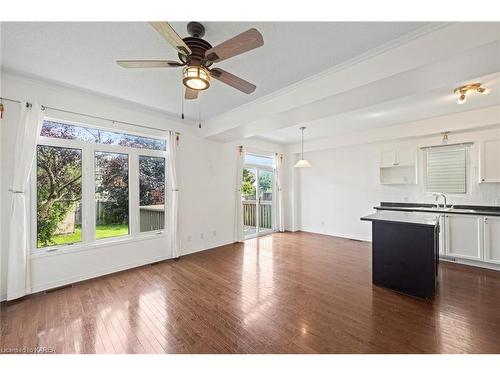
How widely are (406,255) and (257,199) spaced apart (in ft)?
13.2

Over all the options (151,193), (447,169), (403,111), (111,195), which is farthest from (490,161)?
(111,195)

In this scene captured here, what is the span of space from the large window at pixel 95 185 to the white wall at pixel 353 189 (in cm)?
446

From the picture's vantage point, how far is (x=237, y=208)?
17.7 ft

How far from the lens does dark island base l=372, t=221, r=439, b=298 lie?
2576 millimetres

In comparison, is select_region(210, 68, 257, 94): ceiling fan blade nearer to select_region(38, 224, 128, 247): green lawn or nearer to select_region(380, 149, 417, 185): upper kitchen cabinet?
select_region(38, 224, 128, 247): green lawn

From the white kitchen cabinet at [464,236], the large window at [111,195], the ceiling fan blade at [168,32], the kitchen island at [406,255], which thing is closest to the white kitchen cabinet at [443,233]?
the white kitchen cabinet at [464,236]

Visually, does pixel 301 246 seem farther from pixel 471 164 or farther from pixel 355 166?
pixel 471 164

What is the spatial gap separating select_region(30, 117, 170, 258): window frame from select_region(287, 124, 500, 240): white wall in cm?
442

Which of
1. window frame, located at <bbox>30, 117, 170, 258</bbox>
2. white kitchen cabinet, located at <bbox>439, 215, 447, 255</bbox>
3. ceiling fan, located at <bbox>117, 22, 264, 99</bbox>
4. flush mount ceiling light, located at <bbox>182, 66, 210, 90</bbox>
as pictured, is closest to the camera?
ceiling fan, located at <bbox>117, 22, 264, 99</bbox>

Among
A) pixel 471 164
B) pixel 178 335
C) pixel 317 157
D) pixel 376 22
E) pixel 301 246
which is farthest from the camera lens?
pixel 317 157

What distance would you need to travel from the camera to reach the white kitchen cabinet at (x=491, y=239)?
341 cm

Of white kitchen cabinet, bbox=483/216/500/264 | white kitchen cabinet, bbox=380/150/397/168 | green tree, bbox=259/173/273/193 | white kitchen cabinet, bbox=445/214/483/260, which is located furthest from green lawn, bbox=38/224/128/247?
white kitchen cabinet, bbox=483/216/500/264
